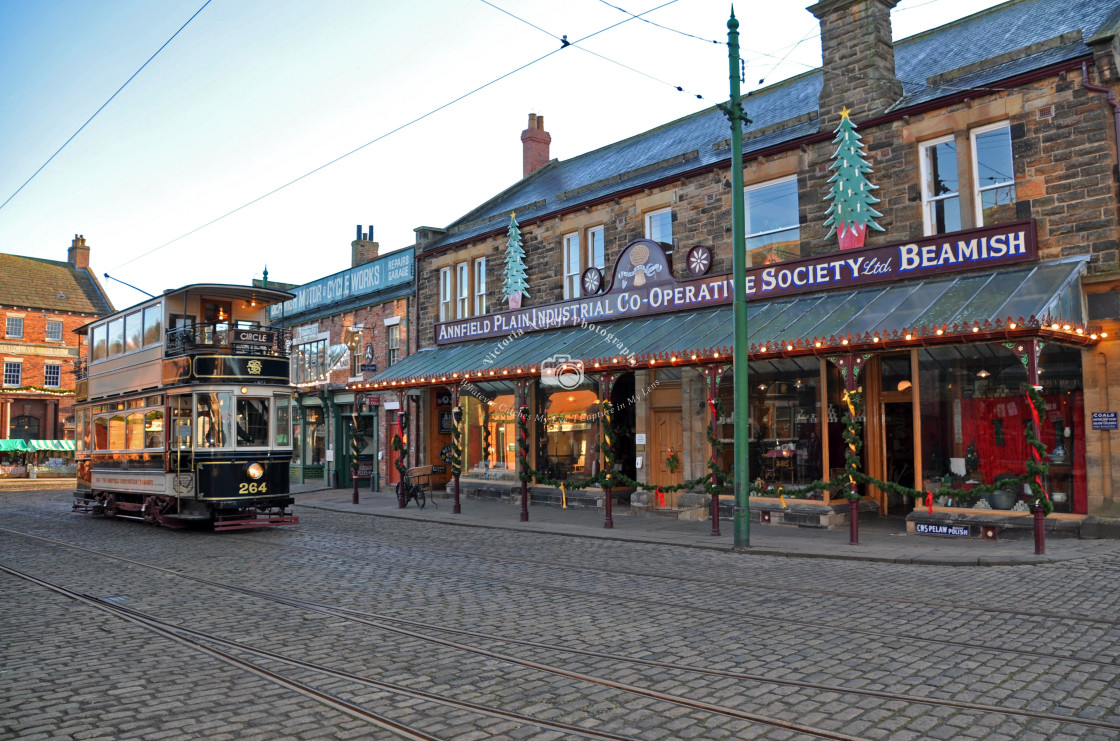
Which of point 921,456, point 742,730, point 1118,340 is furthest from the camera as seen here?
point 921,456

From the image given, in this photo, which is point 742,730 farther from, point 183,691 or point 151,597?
point 151,597

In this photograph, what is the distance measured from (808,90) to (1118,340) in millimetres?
9947

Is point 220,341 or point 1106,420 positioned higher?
point 220,341

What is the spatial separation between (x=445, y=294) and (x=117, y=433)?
1064 cm

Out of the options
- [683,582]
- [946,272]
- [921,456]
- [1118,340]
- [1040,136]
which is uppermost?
[1040,136]

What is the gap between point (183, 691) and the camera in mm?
5918

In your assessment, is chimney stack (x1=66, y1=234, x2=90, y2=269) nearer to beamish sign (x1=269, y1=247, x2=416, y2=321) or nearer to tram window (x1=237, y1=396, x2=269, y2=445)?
beamish sign (x1=269, y1=247, x2=416, y2=321)

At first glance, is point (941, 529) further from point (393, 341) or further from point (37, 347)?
point (37, 347)

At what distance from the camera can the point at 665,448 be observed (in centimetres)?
1983

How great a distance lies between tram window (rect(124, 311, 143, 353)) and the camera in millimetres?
18531

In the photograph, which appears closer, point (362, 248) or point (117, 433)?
point (117, 433)

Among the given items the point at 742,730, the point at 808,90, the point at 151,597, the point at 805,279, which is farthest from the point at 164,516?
the point at 808,90

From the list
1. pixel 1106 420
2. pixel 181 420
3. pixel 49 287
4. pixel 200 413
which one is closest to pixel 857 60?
pixel 1106 420

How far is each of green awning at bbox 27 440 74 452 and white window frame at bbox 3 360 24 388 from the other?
5.80 meters
